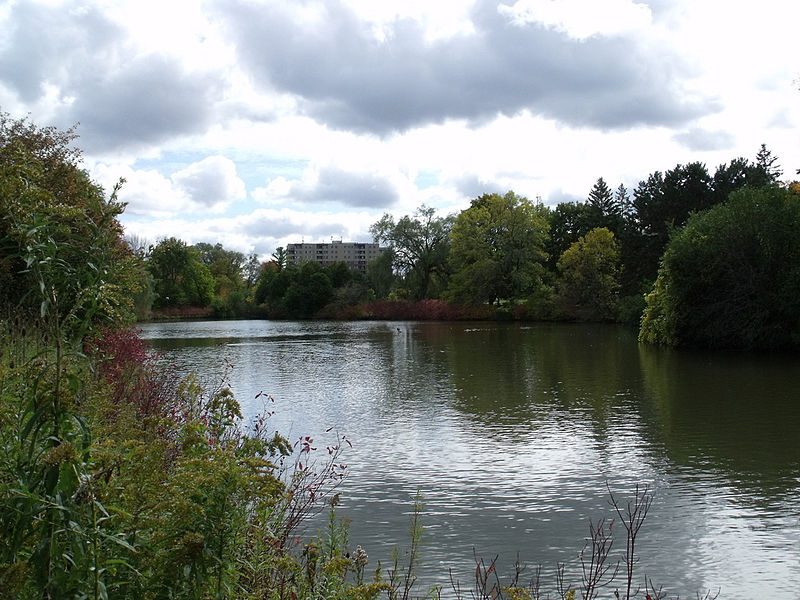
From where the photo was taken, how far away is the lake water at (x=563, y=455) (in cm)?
642

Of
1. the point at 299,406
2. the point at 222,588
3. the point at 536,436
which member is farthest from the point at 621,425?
the point at 222,588

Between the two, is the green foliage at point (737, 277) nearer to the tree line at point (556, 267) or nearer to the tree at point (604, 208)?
the tree line at point (556, 267)

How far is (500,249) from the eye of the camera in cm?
5684

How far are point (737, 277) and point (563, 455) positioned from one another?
20311 mm

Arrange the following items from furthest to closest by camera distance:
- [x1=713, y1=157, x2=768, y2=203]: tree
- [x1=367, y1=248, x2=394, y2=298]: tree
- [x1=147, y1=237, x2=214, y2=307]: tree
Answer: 1. [x1=147, y1=237, x2=214, y2=307]: tree
2. [x1=367, y1=248, x2=394, y2=298]: tree
3. [x1=713, y1=157, x2=768, y2=203]: tree

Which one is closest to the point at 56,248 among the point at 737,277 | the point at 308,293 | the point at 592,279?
the point at 737,277

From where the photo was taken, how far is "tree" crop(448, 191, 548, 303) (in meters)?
55.7

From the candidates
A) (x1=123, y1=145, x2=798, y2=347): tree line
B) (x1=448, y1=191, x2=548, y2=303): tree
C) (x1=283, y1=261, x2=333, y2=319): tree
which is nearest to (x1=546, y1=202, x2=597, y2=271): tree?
(x1=123, y1=145, x2=798, y2=347): tree line

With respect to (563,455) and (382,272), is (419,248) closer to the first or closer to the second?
(382,272)

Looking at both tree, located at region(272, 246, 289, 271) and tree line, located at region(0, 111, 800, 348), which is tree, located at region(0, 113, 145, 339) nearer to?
tree line, located at region(0, 111, 800, 348)

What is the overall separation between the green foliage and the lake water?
11.2 ft

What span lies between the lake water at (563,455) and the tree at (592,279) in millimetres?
26757

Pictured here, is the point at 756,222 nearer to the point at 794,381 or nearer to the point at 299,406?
the point at 794,381

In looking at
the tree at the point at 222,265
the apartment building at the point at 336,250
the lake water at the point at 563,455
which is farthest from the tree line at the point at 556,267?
the apartment building at the point at 336,250
